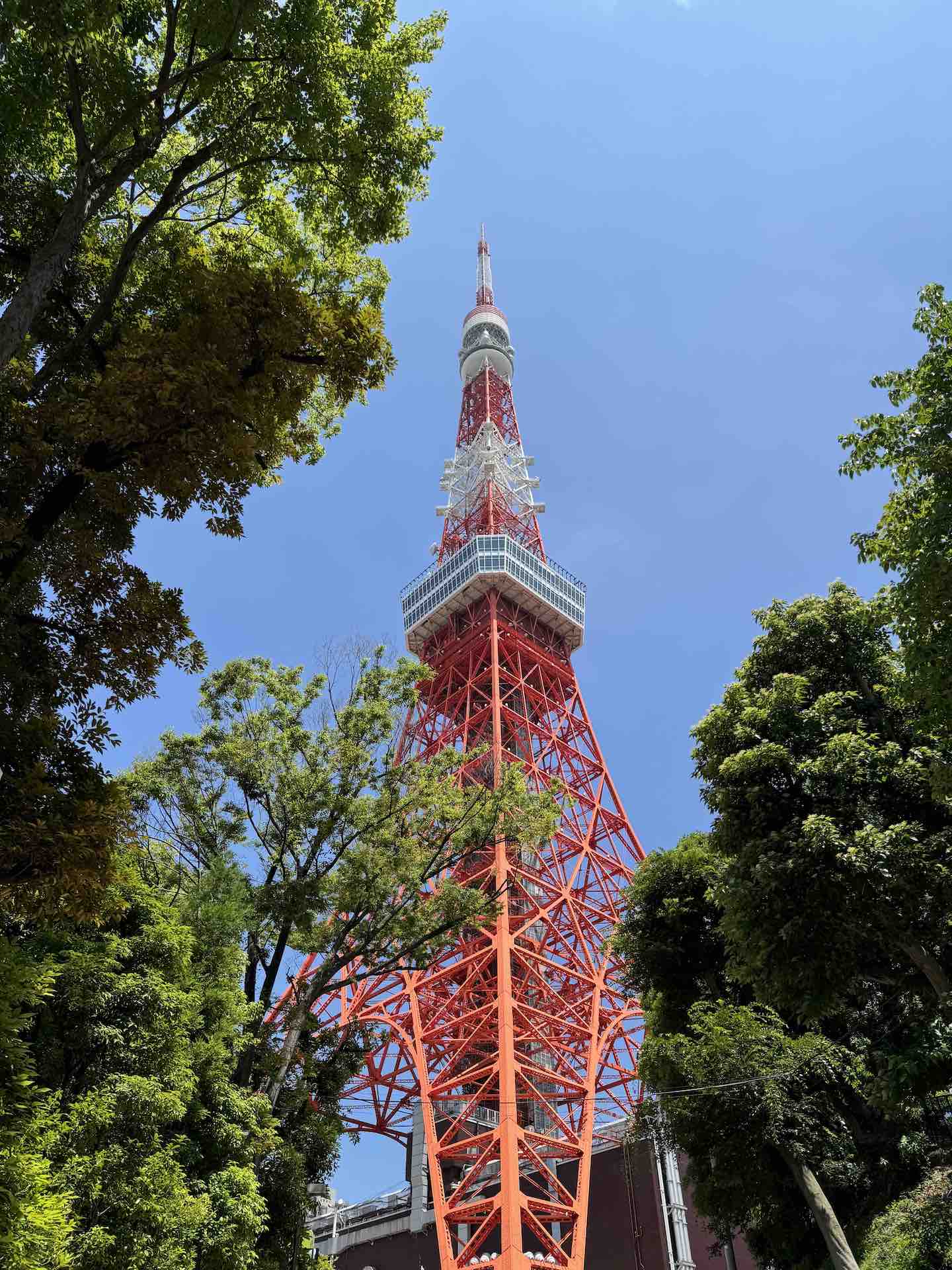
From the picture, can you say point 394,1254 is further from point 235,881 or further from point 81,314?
point 81,314

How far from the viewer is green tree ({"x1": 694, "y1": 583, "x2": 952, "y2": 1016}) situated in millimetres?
7914

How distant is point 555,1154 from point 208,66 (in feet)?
78.9

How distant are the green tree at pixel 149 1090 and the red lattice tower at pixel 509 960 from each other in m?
2.90

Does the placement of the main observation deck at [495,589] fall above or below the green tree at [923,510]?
above

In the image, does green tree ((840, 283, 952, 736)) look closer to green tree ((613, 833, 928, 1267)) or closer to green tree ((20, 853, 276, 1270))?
green tree ((613, 833, 928, 1267))

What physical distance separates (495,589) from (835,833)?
2619 cm

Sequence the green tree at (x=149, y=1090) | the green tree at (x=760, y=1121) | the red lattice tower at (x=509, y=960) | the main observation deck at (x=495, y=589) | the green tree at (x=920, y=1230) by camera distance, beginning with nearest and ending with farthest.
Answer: the green tree at (x=149, y=1090)
the green tree at (x=920, y=1230)
the green tree at (x=760, y=1121)
the red lattice tower at (x=509, y=960)
the main observation deck at (x=495, y=589)

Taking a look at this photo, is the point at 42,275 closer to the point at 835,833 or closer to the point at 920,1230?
the point at 835,833

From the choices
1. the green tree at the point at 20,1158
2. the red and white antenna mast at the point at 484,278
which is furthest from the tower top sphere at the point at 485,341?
the green tree at the point at 20,1158

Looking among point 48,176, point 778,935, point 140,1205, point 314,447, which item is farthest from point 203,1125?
point 48,176

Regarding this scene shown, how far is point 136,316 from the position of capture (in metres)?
6.48

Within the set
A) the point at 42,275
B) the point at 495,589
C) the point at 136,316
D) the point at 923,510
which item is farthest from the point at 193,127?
the point at 495,589

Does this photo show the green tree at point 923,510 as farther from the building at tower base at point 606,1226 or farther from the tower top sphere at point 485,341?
the tower top sphere at point 485,341

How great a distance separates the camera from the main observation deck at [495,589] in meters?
33.7
